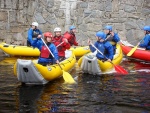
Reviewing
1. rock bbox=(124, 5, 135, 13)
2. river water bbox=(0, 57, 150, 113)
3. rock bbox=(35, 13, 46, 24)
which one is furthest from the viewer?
rock bbox=(35, 13, 46, 24)

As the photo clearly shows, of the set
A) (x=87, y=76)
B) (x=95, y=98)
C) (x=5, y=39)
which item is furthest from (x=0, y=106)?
(x=5, y=39)

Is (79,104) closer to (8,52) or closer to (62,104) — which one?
(62,104)

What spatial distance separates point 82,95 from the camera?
24.6 ft

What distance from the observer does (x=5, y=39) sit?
50.4 ft

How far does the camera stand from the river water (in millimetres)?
6477

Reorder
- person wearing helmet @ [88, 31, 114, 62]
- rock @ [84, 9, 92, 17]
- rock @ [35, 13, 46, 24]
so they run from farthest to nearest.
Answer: rock @ [35, 13, 46, 24] < rock @ [84, 9, 92, 17] < person wearing helmet @ [88, 31, 114, 62]

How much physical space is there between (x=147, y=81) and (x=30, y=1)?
804 cm

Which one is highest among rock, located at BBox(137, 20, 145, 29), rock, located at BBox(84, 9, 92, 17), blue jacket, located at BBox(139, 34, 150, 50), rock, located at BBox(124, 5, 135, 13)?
rock, located at BBox(124, 5, 135, 13)

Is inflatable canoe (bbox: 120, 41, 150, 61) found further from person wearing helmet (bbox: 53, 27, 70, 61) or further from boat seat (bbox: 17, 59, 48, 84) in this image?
boat seat (bbox: 17, 59, 48, 84)

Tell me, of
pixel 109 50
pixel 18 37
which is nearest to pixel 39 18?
pixel 18 37

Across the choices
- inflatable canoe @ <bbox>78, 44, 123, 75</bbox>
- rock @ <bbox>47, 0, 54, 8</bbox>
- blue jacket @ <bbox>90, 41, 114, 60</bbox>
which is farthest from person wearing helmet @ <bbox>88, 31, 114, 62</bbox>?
rock @ <bbox>47, 0, 54, 8</bbox>

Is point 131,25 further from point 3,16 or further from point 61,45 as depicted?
point 3,16

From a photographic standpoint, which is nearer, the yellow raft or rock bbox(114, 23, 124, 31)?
the yellow raft

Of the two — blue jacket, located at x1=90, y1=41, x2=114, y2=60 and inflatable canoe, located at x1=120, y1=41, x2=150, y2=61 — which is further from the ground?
blue jacket, located at x1=90, y1=41, x2=114, y2=60
